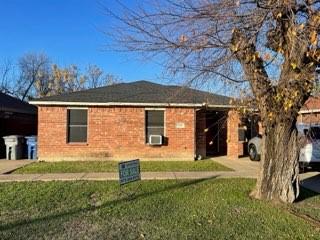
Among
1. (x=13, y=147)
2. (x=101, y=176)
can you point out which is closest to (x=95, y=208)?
Result: (x=101, y=176)

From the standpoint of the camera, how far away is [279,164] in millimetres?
9641

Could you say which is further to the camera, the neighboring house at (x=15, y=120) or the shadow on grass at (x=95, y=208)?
the neighboring house at (x=15, y=120)

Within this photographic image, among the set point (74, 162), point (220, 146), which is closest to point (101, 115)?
point (74, 162)

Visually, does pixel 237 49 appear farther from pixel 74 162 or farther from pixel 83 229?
pixel 74 162

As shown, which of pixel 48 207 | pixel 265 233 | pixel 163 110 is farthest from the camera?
pixel 163 110

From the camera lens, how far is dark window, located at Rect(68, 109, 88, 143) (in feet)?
64.9

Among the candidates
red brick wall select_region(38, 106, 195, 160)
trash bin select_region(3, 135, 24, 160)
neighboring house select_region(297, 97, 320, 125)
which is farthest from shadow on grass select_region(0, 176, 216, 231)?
trash bin select_region(3, 135, 24, 160)

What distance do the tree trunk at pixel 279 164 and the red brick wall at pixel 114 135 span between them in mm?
10258

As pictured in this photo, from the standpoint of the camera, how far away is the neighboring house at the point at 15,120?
2338 cm

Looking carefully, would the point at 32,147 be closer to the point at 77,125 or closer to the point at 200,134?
the point at 77,125

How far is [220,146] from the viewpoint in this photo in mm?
23531

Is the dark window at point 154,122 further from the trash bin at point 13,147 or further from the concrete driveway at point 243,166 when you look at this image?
the trash bin at point 13,147

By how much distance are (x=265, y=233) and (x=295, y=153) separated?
307 cm

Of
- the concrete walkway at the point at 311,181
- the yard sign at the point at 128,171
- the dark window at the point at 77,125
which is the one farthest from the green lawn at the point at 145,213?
the dark window at the point at 77,125
